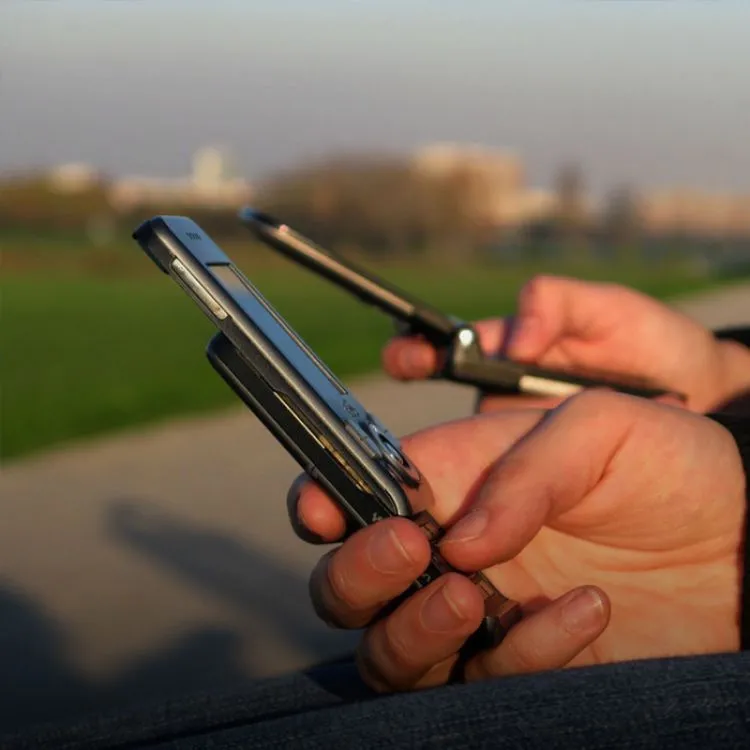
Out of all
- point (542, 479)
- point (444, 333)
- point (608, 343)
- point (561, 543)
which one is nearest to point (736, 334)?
point (608, 343)

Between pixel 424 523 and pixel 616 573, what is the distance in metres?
0.39

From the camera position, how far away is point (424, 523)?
3.92 ft

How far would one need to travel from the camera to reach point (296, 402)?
1.13 m

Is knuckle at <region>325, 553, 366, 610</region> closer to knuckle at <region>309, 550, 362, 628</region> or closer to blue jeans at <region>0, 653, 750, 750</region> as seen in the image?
knuckle at <region>309, 550, 362, 628</region>

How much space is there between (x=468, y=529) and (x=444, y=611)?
3.4 inches

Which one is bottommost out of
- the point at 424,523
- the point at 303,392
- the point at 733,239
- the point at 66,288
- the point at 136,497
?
the point at 733,239

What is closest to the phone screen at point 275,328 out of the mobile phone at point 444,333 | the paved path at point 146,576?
the mobile phone at point 444,333

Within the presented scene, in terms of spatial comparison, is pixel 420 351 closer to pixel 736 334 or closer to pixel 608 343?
pixel 608 343

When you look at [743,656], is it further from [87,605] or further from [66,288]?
[66,288]

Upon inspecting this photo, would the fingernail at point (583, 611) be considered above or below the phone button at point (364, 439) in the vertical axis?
below

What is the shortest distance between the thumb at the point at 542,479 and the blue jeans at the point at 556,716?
0.82 ft

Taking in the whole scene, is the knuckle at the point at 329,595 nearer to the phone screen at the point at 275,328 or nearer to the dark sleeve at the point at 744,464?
the phone screen at the point at 275,328

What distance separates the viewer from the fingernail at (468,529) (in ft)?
3.83

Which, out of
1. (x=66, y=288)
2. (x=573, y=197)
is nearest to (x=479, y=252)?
(x=573, y=197)
